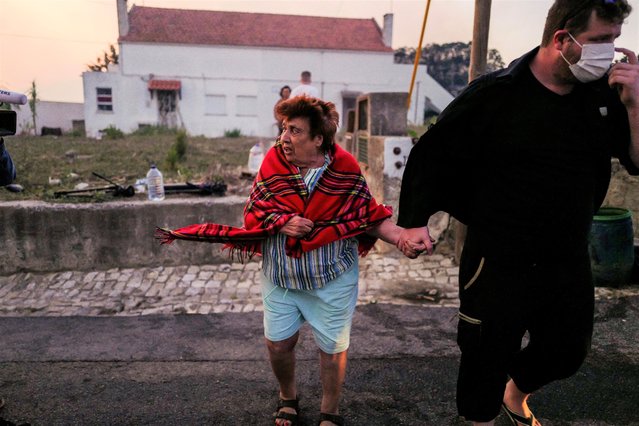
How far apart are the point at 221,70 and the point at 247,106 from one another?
256 cm

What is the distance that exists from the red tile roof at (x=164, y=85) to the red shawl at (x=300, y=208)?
1170 inches

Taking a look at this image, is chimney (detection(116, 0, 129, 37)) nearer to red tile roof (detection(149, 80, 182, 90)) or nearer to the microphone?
red tile roof (detection(149, 80, 182, 90))

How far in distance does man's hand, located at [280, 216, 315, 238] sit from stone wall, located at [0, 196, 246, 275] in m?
3.85

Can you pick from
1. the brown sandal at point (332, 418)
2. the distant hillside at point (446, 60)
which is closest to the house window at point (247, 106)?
the distant hillside at point (446, 60)

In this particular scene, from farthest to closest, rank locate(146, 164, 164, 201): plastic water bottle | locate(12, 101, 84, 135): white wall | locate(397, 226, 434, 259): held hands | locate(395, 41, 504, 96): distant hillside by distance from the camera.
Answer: locate(395, 41, 504, 96): distant hillside → locate(12, 101, 84, 135): white wall → locate(146, 164, 164, 201): plastic water bottle → locate(397, 226, 434, 259): held hands

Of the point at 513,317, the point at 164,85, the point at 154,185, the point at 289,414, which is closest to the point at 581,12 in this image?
the point at 513,317

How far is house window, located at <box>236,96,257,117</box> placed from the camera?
3206 cm

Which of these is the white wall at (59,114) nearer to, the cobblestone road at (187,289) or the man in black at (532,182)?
the cobblestone road at (187,289)

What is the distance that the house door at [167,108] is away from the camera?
31.3 meters

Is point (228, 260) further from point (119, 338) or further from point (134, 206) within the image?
point (119, 338)

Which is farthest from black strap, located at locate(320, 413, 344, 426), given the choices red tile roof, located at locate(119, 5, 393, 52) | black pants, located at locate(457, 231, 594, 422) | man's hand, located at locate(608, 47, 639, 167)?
red tile roof, located at locate(119, 5, 393, 52)

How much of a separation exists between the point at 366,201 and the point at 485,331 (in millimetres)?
922

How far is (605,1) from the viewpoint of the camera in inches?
83.8

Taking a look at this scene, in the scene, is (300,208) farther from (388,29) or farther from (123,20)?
(388,29)
